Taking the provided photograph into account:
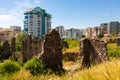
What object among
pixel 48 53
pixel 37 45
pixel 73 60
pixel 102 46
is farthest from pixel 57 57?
pixel 37 45

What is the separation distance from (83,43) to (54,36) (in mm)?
2289

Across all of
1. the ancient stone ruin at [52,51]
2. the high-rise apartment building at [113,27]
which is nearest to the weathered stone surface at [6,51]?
the ancient stone ruin at [52,51]

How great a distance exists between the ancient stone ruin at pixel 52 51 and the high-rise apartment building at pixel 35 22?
103 metres

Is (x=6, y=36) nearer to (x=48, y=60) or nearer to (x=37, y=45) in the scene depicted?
(x=37, y=45)

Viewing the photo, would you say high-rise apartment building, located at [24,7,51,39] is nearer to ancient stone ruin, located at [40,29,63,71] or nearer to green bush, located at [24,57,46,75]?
ancient stone ruin, located at [40,29,63,71]

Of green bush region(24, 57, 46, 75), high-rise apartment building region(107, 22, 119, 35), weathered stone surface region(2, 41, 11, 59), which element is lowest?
weathered stone surface region(2, 41, 11, 59)

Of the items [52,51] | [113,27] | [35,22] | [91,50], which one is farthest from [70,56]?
[113,27]

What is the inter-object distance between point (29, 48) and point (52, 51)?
12233mm

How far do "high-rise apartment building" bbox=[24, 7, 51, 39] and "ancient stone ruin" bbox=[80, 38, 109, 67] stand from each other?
4119 inches

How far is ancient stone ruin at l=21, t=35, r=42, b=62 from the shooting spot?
3112 cm

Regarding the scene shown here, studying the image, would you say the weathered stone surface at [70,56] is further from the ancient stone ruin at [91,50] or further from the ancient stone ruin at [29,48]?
the ancient stone ruin at [91,50]

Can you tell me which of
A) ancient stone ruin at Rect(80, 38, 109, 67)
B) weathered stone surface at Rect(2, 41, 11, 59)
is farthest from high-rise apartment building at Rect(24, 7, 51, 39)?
ancient stone ruin at Rect(80, 38, 109, 67)

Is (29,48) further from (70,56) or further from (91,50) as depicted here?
(91,50)

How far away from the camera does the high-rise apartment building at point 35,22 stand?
125062 millimetres
